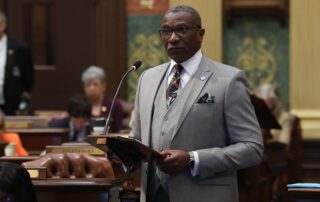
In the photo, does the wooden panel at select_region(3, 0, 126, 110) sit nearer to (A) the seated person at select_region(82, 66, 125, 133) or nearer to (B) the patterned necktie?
(A) the seated person at select_region(82, 66, 125, 133)

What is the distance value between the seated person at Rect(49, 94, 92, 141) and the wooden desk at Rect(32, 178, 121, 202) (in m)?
3.57

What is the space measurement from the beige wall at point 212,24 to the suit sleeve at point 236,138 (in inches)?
206

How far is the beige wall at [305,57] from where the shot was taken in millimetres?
10031

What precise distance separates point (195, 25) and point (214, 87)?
11.6 inches

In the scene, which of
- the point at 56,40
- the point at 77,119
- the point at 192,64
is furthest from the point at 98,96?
the point at 192,64

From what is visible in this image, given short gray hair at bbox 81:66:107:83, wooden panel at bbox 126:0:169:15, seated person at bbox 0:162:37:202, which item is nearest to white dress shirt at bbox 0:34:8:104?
short gray hair at bbox 81:66:107:83

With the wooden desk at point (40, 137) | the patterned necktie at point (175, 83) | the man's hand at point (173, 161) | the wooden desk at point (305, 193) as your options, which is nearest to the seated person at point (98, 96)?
the wooden desk at point (40, 137)

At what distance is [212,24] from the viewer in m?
10.2

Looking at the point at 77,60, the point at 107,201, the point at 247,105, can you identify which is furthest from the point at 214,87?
the point at 77,60

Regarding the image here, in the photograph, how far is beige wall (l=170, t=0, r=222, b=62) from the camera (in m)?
10.1

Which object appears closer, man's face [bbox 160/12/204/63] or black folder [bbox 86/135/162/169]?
black folder [bbox 86/135/162/169]

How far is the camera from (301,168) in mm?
9664

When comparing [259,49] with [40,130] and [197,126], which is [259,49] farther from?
[197,126]

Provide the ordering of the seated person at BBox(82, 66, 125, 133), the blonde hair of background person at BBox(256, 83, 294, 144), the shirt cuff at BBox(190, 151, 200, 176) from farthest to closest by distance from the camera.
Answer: the blonde hair of background person at BBox(256, 83, 294, 144) → the seated person at BBox(82, 66, 125, 133) → the shirt cuff at BBox(190, 151, 200, 176)
